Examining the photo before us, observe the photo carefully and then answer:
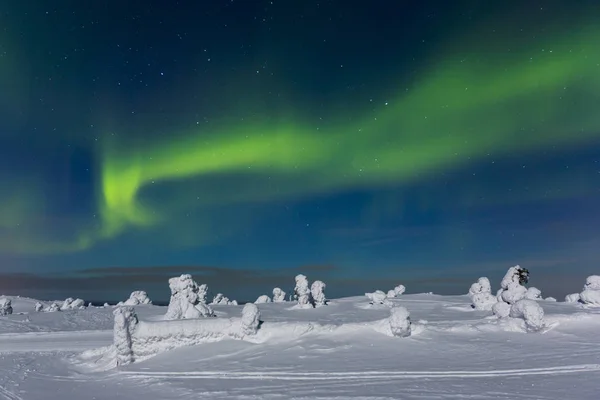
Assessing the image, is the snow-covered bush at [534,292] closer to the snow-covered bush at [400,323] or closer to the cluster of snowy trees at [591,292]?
the cluster of snowy trees at [591,292]

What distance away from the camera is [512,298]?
29.4 metres

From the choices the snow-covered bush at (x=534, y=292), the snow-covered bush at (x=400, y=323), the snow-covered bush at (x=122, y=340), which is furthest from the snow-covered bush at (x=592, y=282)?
the snow-covered bush at (x=122, y=340)

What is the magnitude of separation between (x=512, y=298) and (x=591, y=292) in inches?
273

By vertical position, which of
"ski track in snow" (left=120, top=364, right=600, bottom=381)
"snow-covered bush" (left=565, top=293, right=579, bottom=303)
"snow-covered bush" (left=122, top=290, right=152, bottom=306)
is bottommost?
"ski track in snow" (left=120, top=364, right=600, bottom=381)

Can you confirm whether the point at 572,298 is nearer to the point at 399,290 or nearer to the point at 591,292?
the point at 591,292

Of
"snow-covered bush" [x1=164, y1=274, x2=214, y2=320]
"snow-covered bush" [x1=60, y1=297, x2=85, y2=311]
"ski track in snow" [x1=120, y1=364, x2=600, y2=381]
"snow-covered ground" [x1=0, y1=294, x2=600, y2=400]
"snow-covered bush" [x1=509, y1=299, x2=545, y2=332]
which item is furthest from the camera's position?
"snow-covered bush" [x1=60, y1=297, x2=85, y2=311]

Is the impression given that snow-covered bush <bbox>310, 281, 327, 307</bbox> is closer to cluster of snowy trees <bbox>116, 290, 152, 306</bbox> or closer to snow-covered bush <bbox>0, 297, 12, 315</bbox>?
cluster of snowy trees <bbox>116, 290, 152, 306</bbox>

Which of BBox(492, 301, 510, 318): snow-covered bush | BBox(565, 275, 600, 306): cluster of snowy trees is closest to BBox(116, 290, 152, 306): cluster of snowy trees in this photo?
BBox(492, 301, 510, 318): snow-covered bush

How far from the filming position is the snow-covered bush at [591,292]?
30672mm

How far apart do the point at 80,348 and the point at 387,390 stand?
17.8m

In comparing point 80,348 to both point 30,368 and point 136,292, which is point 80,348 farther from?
point 136,292

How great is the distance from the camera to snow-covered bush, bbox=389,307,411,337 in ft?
65.1

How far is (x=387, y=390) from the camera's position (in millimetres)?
13383

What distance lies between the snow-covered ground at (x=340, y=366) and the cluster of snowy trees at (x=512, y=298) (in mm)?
722
